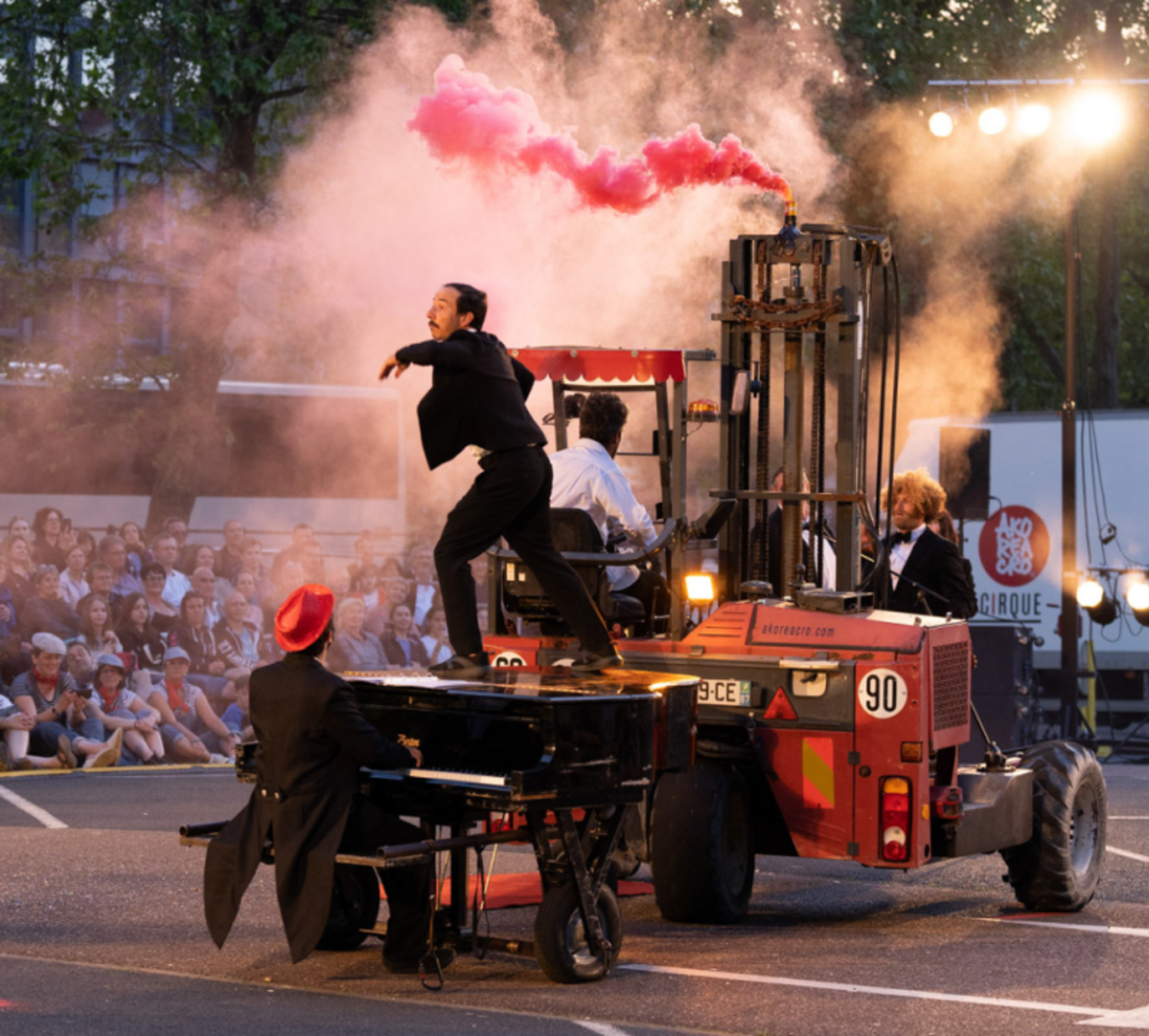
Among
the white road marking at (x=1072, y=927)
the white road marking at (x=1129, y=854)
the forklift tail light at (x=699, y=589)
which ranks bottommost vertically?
the white road marking at (x=1072, y=927)

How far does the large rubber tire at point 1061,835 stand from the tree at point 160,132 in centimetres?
1177

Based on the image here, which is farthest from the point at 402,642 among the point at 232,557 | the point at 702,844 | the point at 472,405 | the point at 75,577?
the point at 472,405

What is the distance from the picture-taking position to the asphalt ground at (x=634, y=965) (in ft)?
21.5

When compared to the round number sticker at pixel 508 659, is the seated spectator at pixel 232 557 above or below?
above

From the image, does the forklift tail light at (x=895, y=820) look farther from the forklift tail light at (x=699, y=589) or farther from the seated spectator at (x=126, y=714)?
the seated spectator at (x=126, y=714)

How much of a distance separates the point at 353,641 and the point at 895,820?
8.50 metres

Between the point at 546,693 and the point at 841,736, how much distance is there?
1.72m

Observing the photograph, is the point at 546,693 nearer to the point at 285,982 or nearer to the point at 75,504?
the point at 285,982

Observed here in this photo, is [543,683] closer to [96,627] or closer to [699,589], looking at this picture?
[699,589]

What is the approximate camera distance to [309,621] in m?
7.17

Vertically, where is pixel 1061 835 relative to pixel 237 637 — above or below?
below

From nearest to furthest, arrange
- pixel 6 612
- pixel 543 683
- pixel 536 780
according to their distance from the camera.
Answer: pixel 536 780
pixel 543 683
pixel 6 612

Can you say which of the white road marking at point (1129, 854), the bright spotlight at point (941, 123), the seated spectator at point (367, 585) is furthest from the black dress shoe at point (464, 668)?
the bright spotlight at point (941, 123)

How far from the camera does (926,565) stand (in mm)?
10242
